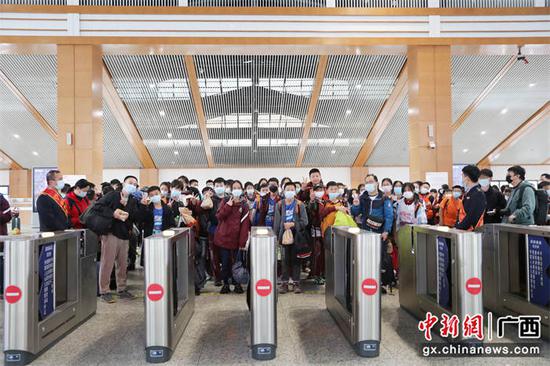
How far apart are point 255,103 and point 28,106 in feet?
25.1

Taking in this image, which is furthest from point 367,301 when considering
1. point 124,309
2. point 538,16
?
point 538,16

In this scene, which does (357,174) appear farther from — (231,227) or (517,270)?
(517,270)

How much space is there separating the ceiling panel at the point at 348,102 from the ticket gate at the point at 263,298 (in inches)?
369

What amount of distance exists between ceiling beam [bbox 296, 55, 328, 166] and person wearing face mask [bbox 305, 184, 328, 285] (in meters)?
6.72

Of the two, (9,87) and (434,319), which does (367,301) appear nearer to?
(434,319)

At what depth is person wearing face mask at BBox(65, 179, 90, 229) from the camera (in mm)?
5852

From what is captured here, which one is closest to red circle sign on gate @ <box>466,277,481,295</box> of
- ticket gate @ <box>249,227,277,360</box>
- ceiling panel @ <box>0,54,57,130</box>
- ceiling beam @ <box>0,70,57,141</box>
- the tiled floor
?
the tiled floor

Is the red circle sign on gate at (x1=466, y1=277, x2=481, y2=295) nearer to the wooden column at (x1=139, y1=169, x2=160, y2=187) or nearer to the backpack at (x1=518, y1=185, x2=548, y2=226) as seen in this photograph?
the backpack at (x1=518, y1=185, x2=548, y2=226)

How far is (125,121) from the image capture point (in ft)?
49.8

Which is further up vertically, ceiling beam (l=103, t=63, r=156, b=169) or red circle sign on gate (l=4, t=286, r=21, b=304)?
ceiling beam (l=103, t=63, r=156, b=169)

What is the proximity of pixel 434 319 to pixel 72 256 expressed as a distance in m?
3.69

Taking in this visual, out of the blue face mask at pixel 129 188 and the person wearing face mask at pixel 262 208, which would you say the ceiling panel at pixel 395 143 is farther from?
the blue face mask at pixel 129 188

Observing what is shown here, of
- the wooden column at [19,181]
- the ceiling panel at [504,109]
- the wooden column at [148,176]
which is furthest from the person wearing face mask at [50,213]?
the wooden column at [19,181]

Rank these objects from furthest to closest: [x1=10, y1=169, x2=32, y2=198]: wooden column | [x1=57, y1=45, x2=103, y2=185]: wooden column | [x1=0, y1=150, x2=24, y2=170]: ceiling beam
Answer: [x1=10, y1=169, x2=32, y2=198]: wooden column
[x1=0, y1=150, x2=24, y2=170]: ceiling beam
[x1=57, y1=45, x2=103, y2=185]: wooden column
